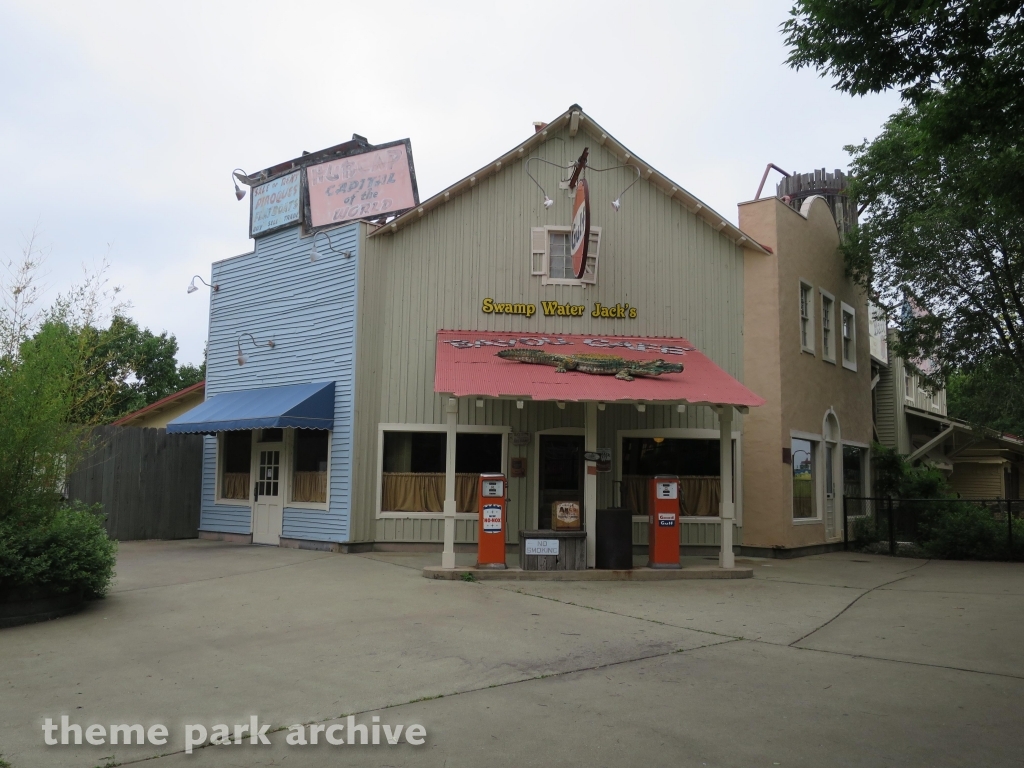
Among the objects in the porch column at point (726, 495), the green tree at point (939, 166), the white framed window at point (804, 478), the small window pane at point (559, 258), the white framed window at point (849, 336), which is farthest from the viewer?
the white framed window at point (849, 336)

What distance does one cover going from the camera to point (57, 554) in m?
8.83

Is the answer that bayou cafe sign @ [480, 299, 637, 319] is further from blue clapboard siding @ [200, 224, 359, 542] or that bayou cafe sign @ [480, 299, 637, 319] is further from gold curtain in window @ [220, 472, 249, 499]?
gold curtain in window @ [220, 472, 249, 499]

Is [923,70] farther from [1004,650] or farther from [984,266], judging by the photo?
[984,266]

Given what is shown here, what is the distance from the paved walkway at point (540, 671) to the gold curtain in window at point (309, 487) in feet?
12.1

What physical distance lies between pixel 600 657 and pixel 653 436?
8.11 meters

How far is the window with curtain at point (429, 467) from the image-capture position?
1489 cm

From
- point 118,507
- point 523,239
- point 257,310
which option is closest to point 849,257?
point 523,239

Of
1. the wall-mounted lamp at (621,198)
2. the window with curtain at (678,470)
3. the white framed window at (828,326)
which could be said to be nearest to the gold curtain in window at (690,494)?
the window with curtain at (678,470)

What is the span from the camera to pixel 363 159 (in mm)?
16781

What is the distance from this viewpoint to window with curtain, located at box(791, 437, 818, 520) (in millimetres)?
Answer: 16172

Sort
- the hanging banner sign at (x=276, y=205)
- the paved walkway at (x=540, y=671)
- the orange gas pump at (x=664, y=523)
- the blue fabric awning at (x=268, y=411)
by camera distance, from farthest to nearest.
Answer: the hanging banner sign at (x=276, y=205)
the blue fabric awning at (x=268, y=411)
the orange gas pump at (x=664, y=523)
the paved walkway at (x=540, y=671)

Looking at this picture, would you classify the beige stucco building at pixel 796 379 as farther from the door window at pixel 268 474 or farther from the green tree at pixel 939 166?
the door window at pixel 268 474

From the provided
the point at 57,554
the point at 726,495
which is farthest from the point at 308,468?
the point at 726,495

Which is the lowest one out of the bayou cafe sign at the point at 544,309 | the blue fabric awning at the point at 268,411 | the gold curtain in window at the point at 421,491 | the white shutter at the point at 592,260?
the gold curtain in window at the point at 421,491
